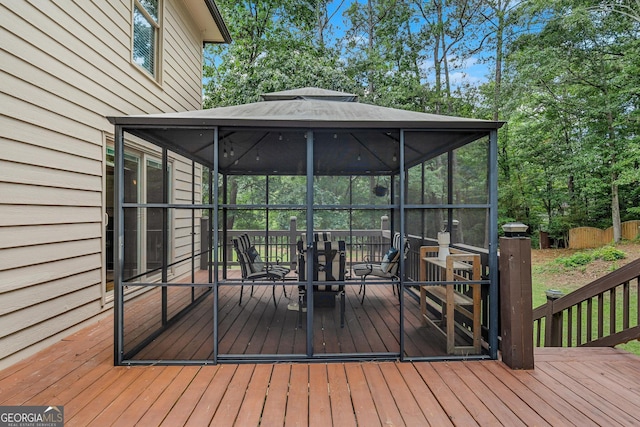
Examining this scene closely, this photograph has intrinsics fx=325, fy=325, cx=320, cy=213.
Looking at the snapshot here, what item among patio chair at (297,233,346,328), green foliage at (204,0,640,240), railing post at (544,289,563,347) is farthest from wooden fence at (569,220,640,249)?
patio chair at (297,233,346,328)

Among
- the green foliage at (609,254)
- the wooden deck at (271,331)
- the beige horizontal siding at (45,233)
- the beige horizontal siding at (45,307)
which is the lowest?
the wooden deck at (271,331)

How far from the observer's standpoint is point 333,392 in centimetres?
247

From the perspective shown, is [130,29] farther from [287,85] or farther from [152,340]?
[287,85]

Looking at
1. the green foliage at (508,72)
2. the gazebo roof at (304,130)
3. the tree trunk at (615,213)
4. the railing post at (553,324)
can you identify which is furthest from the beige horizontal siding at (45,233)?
the tree trunk at (615,213)

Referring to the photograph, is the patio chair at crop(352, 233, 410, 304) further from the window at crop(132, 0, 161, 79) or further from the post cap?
the window at crop(132, 0, 161, 79)

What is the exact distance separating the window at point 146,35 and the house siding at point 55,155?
25cm

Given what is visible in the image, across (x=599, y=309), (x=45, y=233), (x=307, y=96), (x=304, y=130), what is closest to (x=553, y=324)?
(x=599, y=309)

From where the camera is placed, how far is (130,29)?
180 inches

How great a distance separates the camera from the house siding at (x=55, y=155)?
2.86 m

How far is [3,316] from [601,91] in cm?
1568

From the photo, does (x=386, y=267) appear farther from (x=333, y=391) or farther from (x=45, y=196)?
(x=45, y=196)

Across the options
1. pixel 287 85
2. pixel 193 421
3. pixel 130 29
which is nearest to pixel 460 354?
pixel 193 421

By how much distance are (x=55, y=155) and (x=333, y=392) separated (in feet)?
11.6

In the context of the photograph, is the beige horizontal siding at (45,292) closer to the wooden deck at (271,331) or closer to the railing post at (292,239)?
the wooden deck at (271,331)
